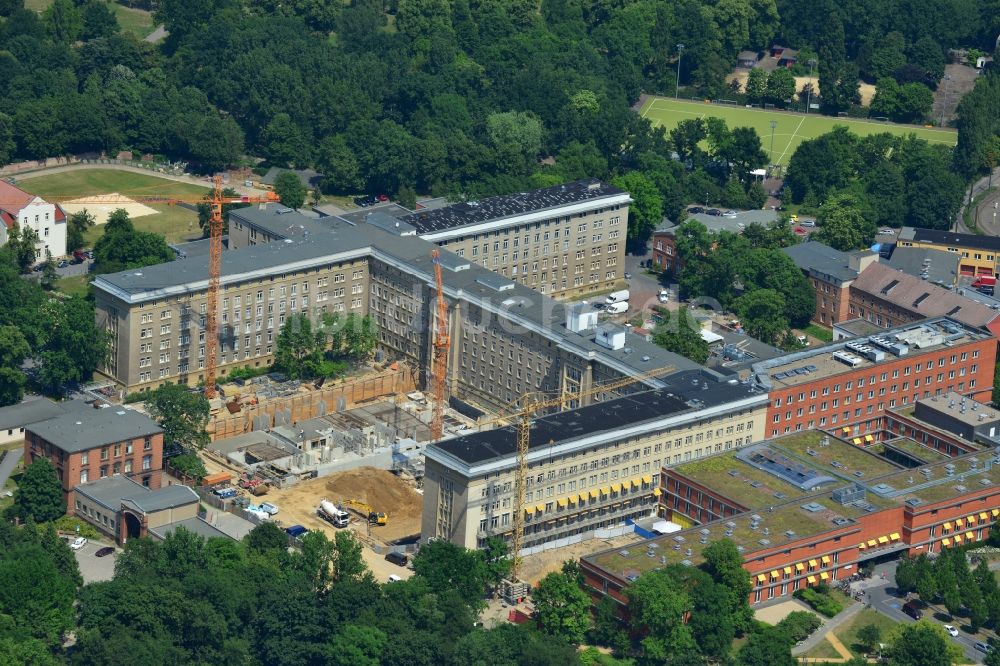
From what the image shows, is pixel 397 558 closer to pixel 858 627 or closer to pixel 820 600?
pixel 820 600

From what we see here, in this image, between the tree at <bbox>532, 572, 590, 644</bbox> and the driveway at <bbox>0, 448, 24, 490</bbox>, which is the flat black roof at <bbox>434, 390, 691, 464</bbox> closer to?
the tree at <bbox>532, 572, 590, 644</bbox>

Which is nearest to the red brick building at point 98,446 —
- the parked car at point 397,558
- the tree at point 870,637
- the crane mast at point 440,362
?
the parked car at point 397,558

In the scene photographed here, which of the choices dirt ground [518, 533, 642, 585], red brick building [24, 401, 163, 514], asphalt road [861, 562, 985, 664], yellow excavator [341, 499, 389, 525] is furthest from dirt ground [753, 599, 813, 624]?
red brick building [24, 401, 163, 514]

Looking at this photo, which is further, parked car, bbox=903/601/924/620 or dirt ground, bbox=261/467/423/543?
dirt ground, bbox=261/467/423/543

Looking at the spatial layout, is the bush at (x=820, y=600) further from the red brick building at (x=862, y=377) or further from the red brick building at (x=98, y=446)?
the red brick building at (x=98, y=446)

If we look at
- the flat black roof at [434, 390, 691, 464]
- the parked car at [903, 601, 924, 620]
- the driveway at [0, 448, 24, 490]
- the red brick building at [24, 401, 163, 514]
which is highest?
the flat black roof at [434, 390, 691, 464]

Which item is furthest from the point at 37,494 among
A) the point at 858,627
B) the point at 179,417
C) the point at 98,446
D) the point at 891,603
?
the point at 891,603
